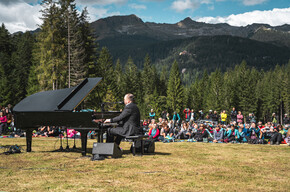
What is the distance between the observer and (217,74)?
312ft

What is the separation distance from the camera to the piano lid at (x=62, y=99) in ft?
32.5

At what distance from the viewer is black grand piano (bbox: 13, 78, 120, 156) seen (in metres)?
9.27

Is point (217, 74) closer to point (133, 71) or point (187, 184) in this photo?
point (133, 71)

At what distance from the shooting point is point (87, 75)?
36719 millimetres

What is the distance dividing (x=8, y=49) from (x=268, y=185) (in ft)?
231

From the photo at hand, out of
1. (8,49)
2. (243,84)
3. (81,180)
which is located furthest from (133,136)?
(243,84)

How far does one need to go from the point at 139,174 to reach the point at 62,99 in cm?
481

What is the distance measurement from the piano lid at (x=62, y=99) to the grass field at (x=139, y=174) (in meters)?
1.81

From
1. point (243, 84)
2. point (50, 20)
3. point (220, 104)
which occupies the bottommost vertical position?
point (220, 104)

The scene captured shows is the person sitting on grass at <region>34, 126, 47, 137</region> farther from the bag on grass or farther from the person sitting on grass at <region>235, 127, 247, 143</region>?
the person sitting on grass at <region>235, 127, 247, 143</region>

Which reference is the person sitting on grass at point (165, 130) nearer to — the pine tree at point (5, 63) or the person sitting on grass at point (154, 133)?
the person sitting on grass at point (154, 133)

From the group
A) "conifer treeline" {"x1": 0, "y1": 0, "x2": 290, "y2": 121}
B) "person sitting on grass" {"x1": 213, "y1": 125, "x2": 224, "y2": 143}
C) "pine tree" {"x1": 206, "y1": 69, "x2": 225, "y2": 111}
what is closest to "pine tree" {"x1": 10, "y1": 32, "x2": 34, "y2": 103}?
"conifer treeline" {"x1": 0, "y1": 0, "x2": 290, "y2": 121}

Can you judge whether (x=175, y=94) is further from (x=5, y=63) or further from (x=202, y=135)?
(x=202, y=135)

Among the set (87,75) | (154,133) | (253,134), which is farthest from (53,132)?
(87,75)
